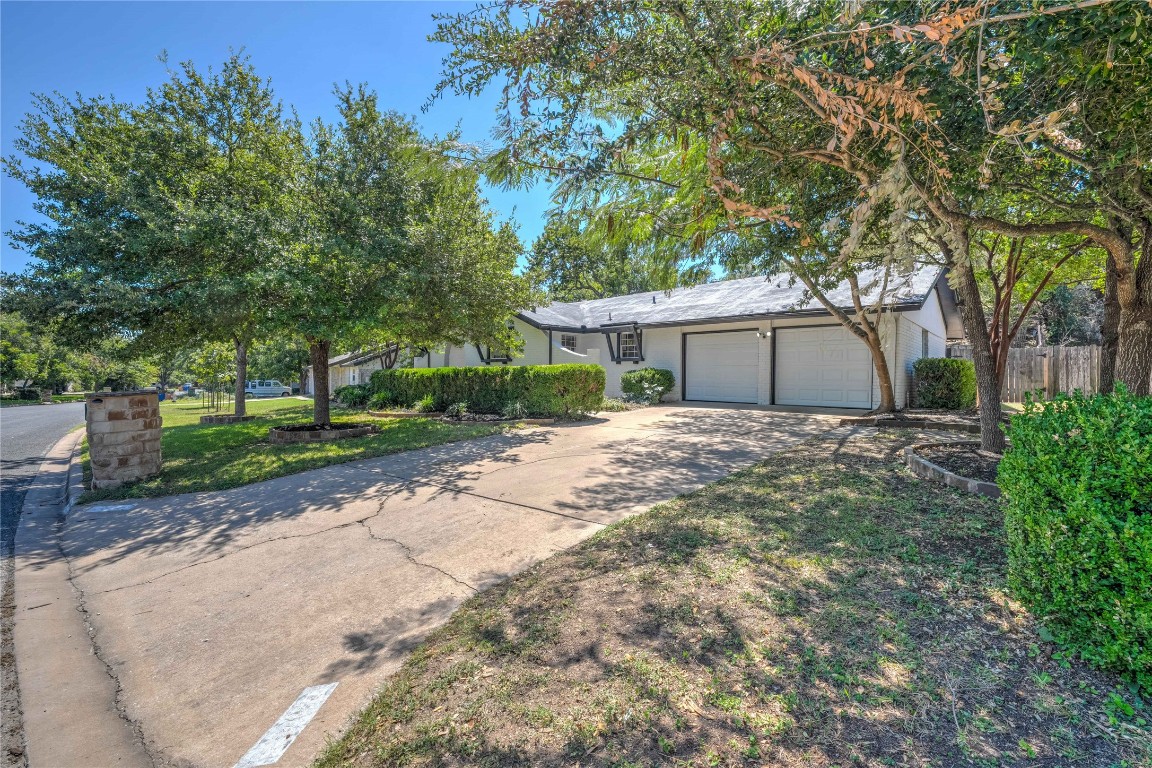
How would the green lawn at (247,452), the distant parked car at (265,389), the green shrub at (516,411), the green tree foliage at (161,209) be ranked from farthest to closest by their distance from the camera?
1. the distant parked car at (265,389)
2. the green shrub at (516,411)
3. the green tree foliage at (161,209)
4. the green lawn at (247,452)

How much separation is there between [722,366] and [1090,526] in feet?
45.2

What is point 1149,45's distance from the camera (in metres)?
3.38

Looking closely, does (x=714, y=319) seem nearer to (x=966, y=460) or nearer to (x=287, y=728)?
(x=966, y=460)

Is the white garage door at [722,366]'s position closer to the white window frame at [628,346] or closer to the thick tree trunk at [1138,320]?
the white window frame at [628,346]

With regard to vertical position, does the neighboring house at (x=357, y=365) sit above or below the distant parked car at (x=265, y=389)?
above

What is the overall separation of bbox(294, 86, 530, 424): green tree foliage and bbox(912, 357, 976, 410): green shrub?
11119 millimetres

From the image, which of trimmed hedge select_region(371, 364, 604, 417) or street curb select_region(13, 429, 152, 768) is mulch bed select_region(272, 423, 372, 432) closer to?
trimmed hedge select_region(371, 364, 604, 417)

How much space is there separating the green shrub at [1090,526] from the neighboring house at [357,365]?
18.2 metres

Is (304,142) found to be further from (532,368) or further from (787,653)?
(787,653)

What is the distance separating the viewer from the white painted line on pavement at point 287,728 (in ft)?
6.42

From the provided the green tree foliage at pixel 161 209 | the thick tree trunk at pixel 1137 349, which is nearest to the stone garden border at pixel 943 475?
the thick tree trunk at pixel 1137 349

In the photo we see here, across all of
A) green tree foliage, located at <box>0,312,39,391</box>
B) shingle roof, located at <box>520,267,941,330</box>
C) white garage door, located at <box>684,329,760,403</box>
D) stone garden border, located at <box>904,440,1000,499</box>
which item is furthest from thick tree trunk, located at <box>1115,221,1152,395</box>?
green tree foliage, located at <box>0,312,39,391</box>

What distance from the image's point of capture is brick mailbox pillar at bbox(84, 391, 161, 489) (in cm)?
617

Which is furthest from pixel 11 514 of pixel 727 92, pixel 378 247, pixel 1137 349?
pixel 1137 349
